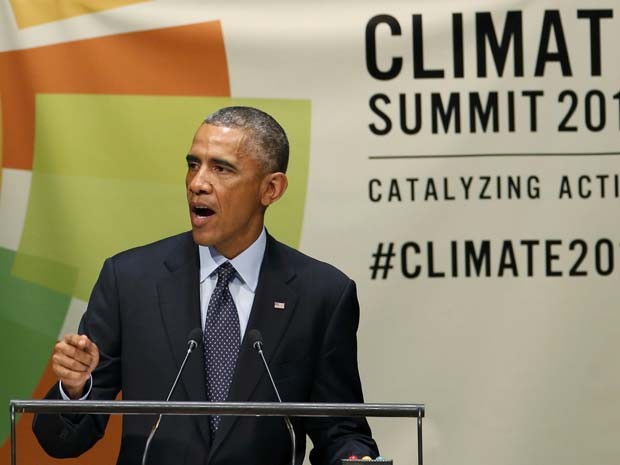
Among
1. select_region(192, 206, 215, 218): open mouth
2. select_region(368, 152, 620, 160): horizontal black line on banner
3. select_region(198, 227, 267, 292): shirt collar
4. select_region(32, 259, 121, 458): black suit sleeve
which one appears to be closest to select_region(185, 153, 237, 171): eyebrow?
select_region(192, 206, 215, 218): open mouth

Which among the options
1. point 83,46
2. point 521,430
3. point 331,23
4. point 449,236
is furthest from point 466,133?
point 83,46

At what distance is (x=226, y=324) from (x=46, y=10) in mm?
1389

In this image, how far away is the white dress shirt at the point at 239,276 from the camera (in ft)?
9.45

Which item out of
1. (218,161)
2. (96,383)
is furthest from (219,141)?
(96,383)

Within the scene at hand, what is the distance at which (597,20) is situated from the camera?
3.76m

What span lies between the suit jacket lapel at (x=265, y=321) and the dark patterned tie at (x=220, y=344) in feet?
0.13

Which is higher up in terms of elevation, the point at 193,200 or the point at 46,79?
the point at 46,79

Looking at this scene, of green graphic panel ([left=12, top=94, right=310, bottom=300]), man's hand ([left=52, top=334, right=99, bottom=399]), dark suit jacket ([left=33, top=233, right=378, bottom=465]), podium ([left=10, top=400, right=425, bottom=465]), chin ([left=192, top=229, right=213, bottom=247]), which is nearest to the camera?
podium ([left=10, top=400, right=425, bottom=465])

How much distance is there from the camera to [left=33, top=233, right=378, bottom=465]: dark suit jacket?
2.70 metres

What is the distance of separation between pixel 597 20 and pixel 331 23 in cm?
88

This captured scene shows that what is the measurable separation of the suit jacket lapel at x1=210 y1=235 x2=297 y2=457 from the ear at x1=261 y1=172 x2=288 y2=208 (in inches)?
4.3

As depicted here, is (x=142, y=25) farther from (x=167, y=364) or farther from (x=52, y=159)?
A: (x=167, y=364)

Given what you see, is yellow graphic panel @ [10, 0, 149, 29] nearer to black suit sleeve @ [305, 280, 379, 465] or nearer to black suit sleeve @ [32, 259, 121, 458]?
black suit sleeve @ [32, 259, 121, 458]

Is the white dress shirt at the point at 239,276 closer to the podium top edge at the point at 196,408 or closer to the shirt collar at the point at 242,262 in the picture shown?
the shirt collar at the point at 242,262
